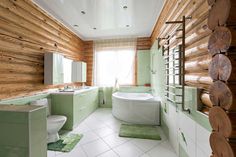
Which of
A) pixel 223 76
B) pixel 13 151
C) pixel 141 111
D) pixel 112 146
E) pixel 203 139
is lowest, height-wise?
pixel 112 146

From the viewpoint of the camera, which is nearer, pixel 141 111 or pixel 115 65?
pixel 141 111

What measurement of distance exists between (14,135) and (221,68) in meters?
1.72

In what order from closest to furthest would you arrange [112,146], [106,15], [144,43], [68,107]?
[112,146] < [68,107] < [106,15] < [144,43]

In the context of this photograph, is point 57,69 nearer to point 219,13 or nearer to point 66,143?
point 66,143

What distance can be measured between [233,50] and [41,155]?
1.76m

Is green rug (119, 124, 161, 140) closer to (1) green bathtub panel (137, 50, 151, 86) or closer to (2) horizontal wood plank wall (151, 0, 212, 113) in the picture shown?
(2) horizontal wood plank wall (151, 0, 212, 113)

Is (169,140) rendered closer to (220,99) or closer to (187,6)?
(220,99)

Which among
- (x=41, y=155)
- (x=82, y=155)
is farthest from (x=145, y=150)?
(x=41, y=155)

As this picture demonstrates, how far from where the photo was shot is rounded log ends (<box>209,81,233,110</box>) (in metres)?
0.64

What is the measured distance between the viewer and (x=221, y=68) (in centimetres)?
69

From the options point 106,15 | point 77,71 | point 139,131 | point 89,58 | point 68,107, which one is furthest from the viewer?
point 89,58

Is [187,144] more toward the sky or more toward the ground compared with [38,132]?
more toward the ground

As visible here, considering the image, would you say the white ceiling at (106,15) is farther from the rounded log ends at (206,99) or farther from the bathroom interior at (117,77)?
the rounded log ends at (206,99)

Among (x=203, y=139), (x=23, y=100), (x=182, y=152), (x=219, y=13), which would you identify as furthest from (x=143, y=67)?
(x=219, y=13)
